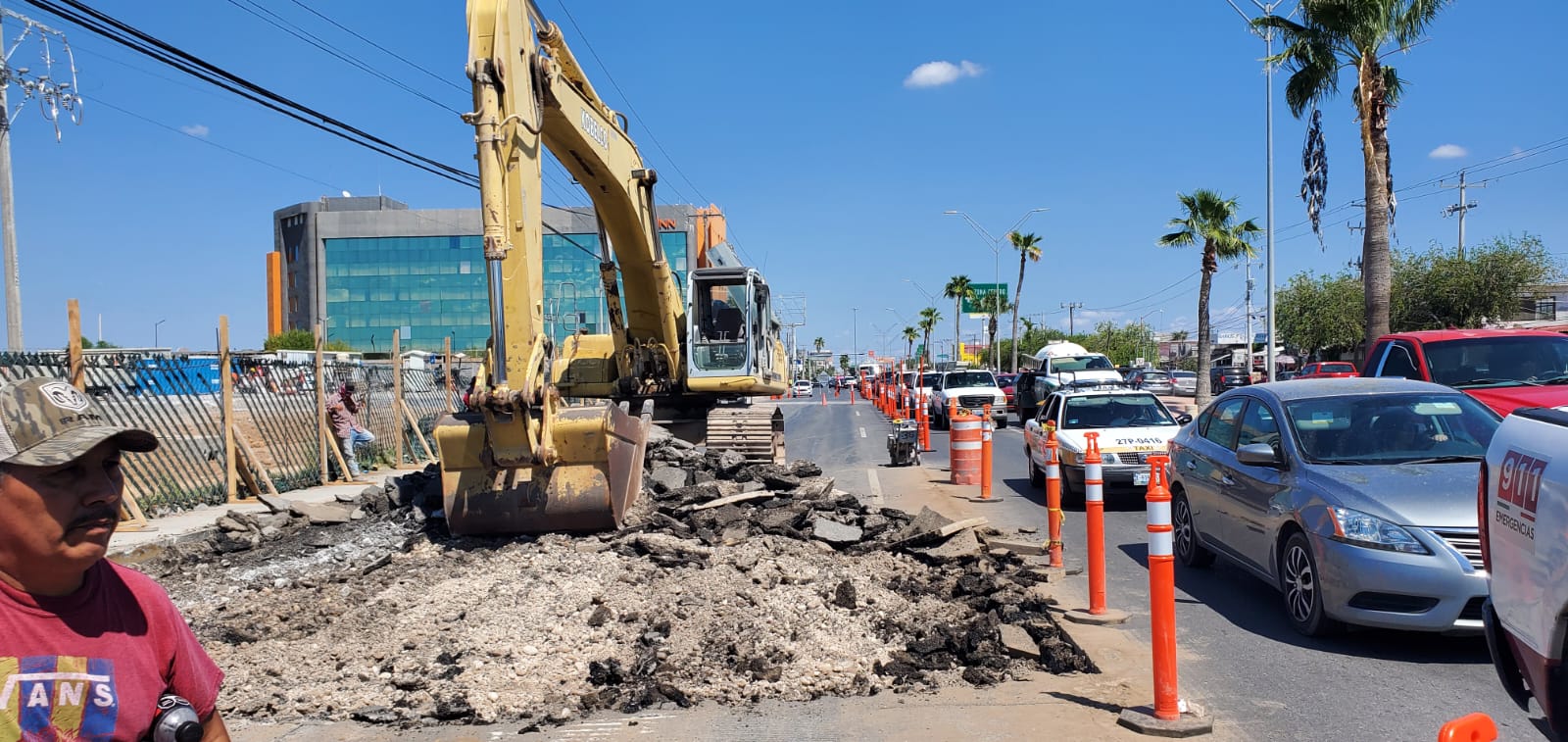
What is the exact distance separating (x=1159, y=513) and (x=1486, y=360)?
8518 mm

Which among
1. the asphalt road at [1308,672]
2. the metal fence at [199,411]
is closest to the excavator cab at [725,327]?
the metal fence at [199,411]

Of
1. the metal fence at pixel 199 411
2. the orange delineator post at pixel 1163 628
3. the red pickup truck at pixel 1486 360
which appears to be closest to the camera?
the orange delineator post at pixel 1163 628

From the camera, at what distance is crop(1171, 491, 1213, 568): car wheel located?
8.84 metres

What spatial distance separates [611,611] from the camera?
7.07 m

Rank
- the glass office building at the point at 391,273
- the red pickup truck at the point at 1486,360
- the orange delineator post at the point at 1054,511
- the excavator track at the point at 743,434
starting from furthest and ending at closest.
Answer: the glass office building at the point at 391,273
the excavator track at the point at 743,434
the red pickup truck at the point at 1486,360
the orange delineator post at the point at 1054,511

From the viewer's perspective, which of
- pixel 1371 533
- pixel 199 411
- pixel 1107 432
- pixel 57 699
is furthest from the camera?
pixel 199 411

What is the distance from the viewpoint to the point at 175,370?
44.1 ft

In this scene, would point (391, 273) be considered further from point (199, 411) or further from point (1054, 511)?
point (1054, 511)

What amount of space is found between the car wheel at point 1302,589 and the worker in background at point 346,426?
14.1 meters

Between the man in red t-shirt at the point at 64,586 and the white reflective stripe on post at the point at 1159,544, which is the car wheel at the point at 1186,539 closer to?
the white reflective stripe on post at the point at 1159,544

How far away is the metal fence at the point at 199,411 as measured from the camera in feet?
40.2

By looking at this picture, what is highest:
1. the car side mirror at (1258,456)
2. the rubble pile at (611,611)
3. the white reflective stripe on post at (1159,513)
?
the car side mirror at (1258,456)

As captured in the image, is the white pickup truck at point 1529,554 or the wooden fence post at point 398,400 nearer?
the white pickup truck at point 1529,554

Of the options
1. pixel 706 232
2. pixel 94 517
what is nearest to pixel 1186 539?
pixel 94 517
